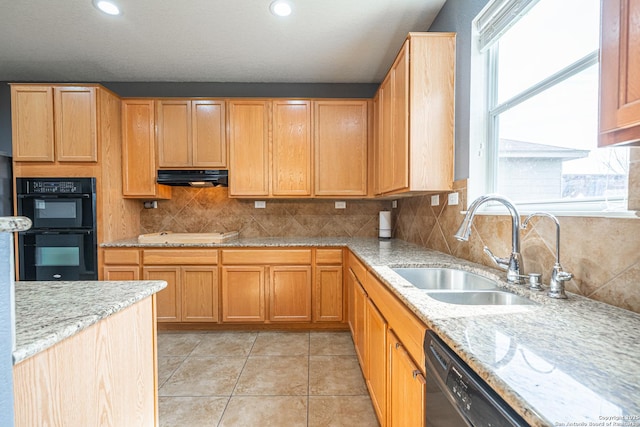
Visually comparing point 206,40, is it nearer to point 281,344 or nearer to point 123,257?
point 123,257

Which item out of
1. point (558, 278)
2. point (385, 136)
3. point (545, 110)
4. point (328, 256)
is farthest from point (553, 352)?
point (328, 256)

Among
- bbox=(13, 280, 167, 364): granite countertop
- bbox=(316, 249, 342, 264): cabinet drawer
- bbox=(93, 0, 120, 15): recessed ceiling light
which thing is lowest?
bbox=(316, 249, 342, 264): cabinet drawer

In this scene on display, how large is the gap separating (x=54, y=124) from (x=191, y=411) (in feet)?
9.26

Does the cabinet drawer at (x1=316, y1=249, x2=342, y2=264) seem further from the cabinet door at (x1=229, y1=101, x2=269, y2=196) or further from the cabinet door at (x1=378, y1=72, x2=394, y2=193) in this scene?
the cabinet door at (x1=229, y1=101, x2=269, y2=196)

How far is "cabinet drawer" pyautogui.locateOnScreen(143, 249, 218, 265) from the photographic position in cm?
280

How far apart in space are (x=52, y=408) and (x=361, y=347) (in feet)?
5.74

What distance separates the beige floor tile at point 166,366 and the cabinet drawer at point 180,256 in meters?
0.86

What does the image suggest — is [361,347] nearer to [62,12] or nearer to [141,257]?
[141,257]

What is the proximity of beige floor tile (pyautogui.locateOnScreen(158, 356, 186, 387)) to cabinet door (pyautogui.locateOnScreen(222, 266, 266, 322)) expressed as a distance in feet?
1.88

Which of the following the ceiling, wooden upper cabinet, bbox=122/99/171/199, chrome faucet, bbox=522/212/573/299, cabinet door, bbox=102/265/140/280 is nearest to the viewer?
chrome faucet, bbox=522/212/573/299

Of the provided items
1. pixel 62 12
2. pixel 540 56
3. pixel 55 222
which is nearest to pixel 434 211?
pixel 540 56

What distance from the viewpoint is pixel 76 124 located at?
2678 mm

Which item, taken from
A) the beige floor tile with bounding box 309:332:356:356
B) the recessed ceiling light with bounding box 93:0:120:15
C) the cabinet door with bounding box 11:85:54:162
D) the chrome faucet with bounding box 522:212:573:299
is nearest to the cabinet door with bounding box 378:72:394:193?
the chrome faucet with bounding box 522:212:573:299

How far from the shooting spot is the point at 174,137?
9.93ft
